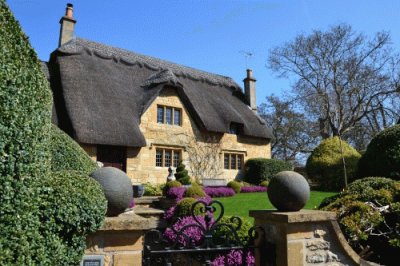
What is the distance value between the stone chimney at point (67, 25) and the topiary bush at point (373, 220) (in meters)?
18.8

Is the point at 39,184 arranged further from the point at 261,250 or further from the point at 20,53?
the point at 261,250

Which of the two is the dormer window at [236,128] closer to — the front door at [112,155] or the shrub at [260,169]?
the shrub at [260,169]

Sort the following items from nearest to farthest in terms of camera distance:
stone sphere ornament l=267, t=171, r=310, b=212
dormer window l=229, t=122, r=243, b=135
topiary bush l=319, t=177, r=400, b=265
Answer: stone sphere ornament l=267, t=171, r=310, b=212
topiary bush l=319, t=177, r=400, b=265
dormer window l=229, t=122, r=243, b=135

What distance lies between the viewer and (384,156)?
29.4 feet

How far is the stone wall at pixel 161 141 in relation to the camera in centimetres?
1777

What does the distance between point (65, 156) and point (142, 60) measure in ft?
56.0

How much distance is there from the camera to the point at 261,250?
14.0 feet

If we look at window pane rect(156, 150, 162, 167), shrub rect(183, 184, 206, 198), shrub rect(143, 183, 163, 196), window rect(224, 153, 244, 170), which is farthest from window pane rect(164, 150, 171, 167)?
shrub rect(183, 184, 206, 198)

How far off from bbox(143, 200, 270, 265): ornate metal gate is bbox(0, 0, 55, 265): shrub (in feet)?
4.15

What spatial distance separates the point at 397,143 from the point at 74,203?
843 cm

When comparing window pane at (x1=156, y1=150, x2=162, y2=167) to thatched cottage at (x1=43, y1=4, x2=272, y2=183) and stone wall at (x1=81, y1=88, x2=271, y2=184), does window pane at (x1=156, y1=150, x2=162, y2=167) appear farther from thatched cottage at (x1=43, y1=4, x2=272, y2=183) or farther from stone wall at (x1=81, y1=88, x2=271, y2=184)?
A: stone wall at (x1=81, y1=88, x2=271, y2=184)

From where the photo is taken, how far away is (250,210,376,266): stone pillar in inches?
151

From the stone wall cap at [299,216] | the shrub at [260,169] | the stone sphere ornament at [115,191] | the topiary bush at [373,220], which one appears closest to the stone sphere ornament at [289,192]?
the stone wall cap at [299,216]

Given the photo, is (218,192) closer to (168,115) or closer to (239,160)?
(168,115)
